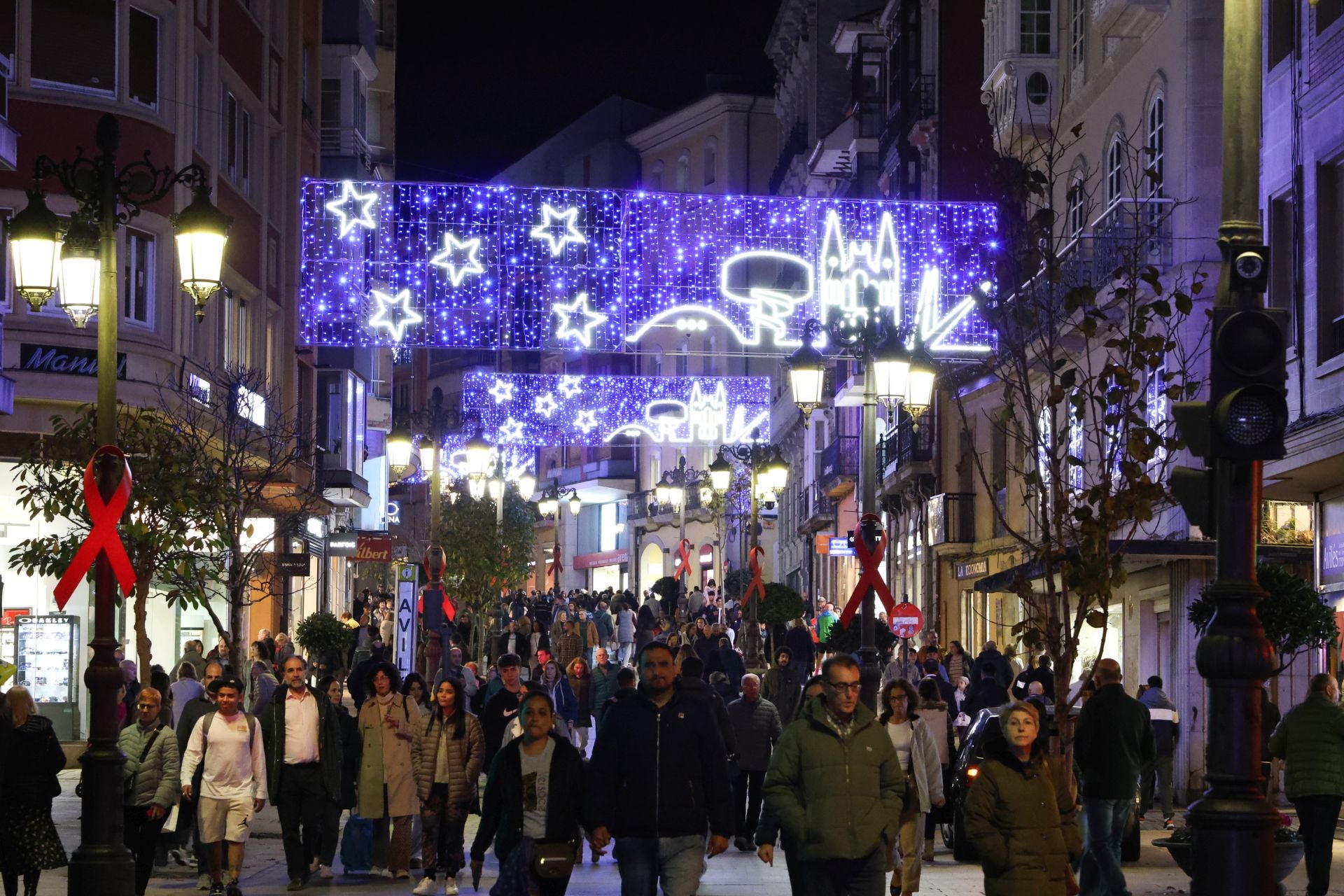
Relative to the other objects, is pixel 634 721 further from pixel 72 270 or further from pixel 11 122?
pixel 11 122

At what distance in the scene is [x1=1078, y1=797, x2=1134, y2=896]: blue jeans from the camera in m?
13.4

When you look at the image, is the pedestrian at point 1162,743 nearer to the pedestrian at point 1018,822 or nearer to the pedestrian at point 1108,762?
the pedestrian at point 1108,762

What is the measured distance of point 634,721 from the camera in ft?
34.1

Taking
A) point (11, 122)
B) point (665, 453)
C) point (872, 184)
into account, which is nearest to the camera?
point (11, 122)

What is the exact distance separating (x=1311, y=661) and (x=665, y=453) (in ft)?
226

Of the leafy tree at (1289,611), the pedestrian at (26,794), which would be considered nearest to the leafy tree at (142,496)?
the pedestrian at (26,794)

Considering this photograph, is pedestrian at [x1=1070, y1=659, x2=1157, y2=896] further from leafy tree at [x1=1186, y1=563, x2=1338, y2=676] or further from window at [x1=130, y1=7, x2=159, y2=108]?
window at [x1=130, y1=7, x2=159, y2=108]

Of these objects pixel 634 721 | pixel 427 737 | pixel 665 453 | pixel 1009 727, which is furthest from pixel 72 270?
pixel 665 453

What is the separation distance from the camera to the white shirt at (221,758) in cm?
1461

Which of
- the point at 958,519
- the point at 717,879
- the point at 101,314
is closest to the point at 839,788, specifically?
the point at 101,314

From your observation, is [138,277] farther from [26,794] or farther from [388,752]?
[26,794]

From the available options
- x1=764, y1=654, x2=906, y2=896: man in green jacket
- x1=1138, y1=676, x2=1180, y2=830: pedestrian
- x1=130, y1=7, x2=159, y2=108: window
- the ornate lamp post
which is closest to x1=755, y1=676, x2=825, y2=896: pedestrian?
x1=764, y1=654, x2=906, y2=896: man in green jacket

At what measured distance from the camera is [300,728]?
15.7 metres

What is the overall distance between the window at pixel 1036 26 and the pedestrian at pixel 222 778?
22072 millimetres
